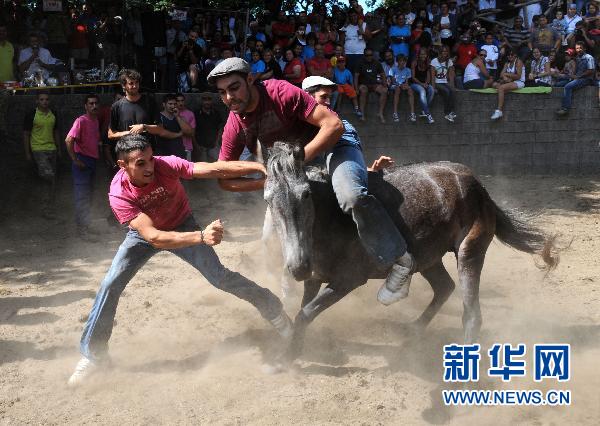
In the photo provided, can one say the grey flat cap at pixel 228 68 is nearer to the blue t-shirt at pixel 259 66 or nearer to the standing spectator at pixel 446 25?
the blue t-shirt at pixel 259 66

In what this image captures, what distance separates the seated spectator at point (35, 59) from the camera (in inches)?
444

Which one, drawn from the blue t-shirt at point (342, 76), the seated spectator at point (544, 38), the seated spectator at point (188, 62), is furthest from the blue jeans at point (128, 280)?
the seated spectator at point (544, 38)

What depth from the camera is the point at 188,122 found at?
34.4 ft

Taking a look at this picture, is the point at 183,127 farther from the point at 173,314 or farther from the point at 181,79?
the point at 173,314

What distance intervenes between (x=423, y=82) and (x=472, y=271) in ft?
27.5

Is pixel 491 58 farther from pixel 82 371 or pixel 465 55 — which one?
pixel 82 371

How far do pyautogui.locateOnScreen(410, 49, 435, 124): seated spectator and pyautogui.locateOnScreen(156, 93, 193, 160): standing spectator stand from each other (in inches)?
A: 197

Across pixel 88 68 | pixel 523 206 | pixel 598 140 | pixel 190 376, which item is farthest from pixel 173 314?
pixel 598 140

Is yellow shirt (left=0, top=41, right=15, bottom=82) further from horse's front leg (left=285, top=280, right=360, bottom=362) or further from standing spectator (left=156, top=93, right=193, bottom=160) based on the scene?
horse's front leg (left=285, top=280, right=360, bottom=362)

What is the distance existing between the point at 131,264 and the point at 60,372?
1.03 m

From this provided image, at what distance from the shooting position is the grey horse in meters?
4.14

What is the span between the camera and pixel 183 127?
9805 mm

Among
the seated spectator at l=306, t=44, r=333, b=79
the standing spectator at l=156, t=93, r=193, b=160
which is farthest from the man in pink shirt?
the seated spectator at l=306, t=44, r=333, b=79

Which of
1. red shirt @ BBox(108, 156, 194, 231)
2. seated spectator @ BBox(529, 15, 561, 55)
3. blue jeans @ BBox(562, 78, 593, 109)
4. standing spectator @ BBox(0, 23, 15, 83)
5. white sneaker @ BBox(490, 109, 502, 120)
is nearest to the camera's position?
red shirt @ BBox(108, 156, 194, 231)
